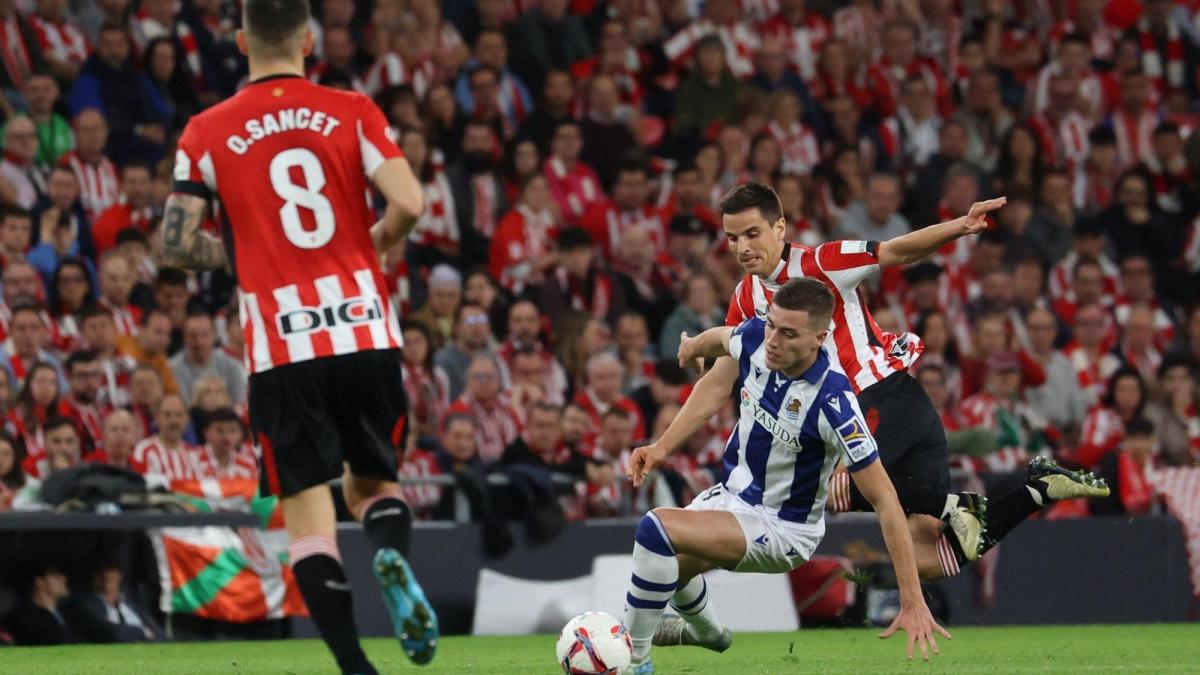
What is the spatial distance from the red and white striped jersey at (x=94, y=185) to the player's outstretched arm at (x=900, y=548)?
7.89 m

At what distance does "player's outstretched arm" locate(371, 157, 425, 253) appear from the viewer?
18.9 feet

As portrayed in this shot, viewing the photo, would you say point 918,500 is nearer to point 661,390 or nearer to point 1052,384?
point 661,390

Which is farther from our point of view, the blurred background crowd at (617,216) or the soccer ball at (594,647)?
the blurred background crowd at (617,216)

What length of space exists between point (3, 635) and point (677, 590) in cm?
486

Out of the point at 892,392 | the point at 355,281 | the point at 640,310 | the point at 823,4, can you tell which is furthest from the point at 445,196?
the point at 355,281

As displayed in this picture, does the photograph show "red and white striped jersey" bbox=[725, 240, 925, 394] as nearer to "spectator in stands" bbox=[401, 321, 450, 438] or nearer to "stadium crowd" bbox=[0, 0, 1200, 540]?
"stadium crowd" bbox=[0, 0, 1200, 540]

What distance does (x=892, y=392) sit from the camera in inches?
333

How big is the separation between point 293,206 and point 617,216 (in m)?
9.30

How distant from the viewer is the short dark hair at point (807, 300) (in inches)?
271

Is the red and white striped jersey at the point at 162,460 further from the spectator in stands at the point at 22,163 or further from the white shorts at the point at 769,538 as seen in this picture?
the white shorts at the point at 769,538

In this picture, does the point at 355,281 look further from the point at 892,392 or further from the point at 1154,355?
the point at 1154,355

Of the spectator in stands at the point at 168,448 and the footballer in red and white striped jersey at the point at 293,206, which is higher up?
the footballer in red and white striped jersey at the point at 293,206

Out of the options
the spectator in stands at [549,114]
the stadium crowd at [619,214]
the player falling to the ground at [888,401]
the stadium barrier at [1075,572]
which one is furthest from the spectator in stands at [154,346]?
the player falling to the ground at [888,401]

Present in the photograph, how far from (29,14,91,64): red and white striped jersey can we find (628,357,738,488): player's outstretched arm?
8135 millimetres
